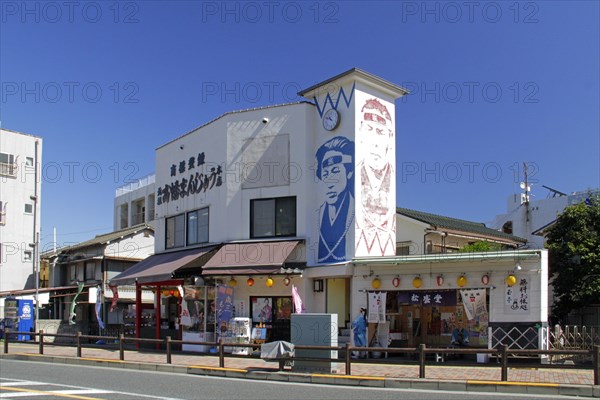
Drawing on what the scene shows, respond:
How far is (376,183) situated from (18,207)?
97.6 ft

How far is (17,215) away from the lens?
42156mm

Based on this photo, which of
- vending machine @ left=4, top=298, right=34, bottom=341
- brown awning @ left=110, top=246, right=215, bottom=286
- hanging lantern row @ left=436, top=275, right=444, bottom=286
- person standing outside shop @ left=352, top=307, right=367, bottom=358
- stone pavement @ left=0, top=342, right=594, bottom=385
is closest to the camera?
stone pavement @ left=0, top=342, right=594, bottom=385

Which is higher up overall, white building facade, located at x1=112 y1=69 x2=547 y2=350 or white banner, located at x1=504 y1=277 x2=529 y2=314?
white building facade, located at x1=112 y1=69 x2=547 y2=350

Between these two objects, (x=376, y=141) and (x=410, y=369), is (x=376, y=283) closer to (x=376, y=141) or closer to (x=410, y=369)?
(x=410, y=369)

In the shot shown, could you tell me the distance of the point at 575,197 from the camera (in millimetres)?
41844

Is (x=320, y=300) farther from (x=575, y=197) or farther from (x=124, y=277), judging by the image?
(x=575, y=197)

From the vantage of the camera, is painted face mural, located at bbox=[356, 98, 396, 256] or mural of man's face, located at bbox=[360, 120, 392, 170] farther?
mural of man's face, located at bbox=[360, 120, 392, 170]

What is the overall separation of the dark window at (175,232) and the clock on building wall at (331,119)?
8889 mm

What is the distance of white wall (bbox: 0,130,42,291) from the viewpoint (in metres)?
41.6

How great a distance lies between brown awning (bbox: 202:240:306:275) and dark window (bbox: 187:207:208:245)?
8.30 feet

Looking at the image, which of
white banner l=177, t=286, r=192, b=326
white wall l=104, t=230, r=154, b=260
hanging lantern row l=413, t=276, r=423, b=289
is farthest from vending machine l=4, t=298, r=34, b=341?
hanging lantern row l=413, t=276, r=423, b=289

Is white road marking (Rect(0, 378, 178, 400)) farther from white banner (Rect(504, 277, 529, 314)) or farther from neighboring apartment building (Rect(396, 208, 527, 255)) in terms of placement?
neighboring apartment building (Rect(396, 208, 527, 255))

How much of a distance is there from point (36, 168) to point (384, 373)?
115 feet

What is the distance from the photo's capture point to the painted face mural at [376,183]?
22125 millimetres
